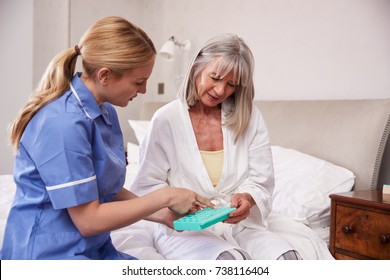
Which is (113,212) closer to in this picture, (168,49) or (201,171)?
(201,171)

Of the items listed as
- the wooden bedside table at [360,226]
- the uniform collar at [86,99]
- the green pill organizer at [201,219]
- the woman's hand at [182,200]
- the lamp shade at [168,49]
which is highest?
the lamp shade at [168,49]

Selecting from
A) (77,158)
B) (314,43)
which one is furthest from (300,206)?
(77,158)

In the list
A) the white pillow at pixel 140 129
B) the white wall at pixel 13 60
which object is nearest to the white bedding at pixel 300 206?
the white pillow at pixel 140 129

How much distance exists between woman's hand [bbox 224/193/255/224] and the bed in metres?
0.21

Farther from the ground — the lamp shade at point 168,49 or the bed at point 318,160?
the lamp shade at point 168,49

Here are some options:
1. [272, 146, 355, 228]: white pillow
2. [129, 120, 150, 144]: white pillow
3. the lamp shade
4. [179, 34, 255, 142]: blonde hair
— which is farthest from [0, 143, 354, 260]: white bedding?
the lamp shade

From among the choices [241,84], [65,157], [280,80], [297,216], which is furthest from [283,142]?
[65,157]

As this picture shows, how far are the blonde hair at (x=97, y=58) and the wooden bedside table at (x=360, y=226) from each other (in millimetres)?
896

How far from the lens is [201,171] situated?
3.86 feet

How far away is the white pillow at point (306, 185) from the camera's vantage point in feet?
4.93

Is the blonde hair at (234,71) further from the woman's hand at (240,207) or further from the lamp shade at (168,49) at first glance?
the lamp shade at (168,49)

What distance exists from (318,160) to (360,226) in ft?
1.35

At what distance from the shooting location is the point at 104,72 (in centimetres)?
84
